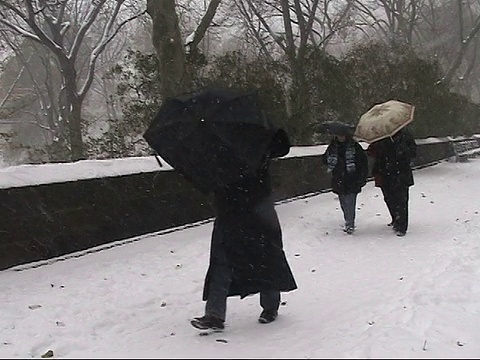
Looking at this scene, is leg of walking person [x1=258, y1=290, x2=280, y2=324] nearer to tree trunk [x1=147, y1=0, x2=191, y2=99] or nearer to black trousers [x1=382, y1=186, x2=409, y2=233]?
black trousers [x1=382, y1=186, x2=409, y2=233]

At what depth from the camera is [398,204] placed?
10109 mm

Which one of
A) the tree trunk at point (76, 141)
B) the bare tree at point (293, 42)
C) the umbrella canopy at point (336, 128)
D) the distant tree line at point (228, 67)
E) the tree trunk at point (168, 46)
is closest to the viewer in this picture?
the umbrella canopy at point (336, 128)

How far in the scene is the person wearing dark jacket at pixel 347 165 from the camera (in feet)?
33.2

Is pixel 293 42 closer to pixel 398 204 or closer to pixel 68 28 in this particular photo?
pixel 68 28

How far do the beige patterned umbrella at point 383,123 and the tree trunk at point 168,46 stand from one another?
14.7 ft

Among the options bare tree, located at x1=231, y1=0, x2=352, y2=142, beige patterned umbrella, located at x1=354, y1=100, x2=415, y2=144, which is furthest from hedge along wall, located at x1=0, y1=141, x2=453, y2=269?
bare tree, located at x1=231, y1=0, x2=352, y2=142

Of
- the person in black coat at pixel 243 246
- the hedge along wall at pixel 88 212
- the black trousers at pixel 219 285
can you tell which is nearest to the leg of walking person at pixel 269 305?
the person in black coat at pixel 243 246

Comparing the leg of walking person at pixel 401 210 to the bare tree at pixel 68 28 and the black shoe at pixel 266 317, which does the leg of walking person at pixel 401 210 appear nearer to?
the black shoe at pixel 266 317

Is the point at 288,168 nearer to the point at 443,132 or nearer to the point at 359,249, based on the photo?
the point at 359,249

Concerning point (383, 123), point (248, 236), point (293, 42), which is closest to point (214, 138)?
point (248, 236)

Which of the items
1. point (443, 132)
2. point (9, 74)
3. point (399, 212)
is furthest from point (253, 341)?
point (9, 74)

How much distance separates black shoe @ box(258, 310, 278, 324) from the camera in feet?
18.2

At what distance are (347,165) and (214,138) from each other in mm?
5318

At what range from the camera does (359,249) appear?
8.95 metres
